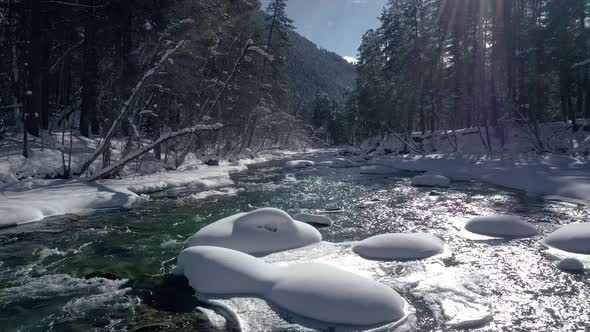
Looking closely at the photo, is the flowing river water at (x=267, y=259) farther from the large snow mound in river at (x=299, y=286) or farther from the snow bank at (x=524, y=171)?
the snow bank at (x=524, y=171)

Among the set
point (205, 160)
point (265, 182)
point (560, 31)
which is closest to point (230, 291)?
point (265, 182)

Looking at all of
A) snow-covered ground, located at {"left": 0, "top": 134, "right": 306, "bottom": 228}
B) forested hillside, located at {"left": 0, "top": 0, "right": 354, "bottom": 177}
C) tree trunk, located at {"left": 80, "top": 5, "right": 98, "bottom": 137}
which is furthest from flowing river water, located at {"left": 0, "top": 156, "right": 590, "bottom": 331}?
tree trunk, located at {"left": 80, "top": 5, "right": 98, "bottom": 137}

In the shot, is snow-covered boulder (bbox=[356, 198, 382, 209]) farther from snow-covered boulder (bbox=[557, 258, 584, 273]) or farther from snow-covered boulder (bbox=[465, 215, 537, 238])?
snow-covered boulder (bbox=[557, 258, 584, 273])

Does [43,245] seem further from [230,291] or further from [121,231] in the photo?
[230,291]

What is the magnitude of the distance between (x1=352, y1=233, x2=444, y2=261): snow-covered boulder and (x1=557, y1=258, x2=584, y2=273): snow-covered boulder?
2050 millimetres

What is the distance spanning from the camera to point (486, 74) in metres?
34.0

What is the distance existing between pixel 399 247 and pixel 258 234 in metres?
2.92

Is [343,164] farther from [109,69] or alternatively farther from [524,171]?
[109,69]

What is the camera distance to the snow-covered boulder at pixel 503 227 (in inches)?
367

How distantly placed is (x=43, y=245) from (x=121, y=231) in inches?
70.5

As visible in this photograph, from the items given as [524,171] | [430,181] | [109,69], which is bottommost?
[430,181]

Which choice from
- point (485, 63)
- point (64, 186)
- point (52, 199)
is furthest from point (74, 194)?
point (485, 63)

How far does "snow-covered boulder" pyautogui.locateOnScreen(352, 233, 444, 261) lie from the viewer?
7.75m

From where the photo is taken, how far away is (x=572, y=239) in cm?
802
